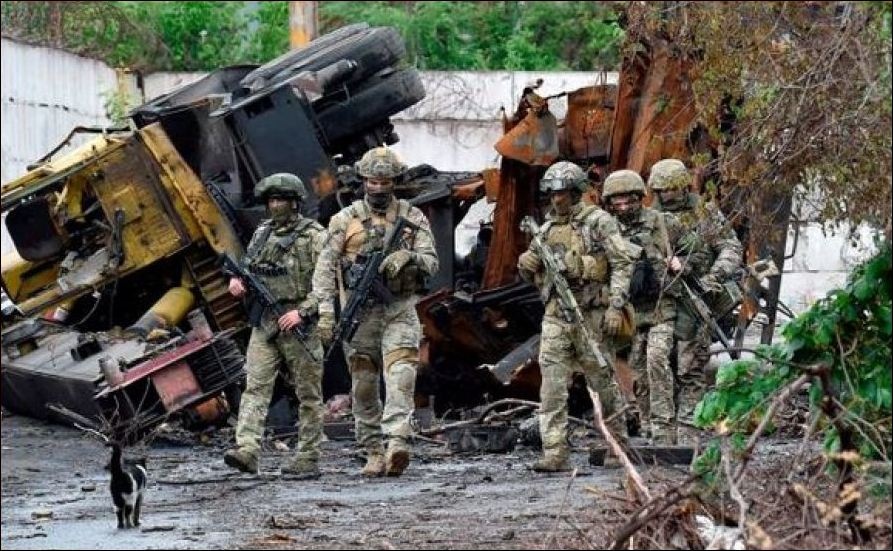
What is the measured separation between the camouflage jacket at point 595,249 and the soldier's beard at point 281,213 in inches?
57.4

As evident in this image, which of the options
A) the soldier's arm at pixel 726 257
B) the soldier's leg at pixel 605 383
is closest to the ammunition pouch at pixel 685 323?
the soldier's arm at pixel 726 257

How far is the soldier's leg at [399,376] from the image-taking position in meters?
12.9

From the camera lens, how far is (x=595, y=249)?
42.7 ft

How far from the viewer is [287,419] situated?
54.0 ft

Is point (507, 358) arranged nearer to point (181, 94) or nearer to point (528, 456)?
point (528, 456)

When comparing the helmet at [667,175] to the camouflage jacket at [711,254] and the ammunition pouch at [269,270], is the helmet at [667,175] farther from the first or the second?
the ammunition pouch at [269,270]

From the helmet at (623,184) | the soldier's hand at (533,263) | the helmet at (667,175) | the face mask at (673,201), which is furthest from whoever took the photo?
the face mask at (673,201)

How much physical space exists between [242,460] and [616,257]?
2529 millimetres

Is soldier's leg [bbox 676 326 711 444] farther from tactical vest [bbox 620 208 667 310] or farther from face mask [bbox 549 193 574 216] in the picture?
face mask [bbox 549 193 574 216]

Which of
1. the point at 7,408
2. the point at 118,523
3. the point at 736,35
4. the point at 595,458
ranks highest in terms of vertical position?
the point at 736,35

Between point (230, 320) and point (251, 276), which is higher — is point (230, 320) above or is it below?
below

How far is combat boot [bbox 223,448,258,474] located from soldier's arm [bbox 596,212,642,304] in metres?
2.35

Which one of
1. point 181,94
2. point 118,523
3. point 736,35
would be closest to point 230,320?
point 181,94

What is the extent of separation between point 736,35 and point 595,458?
4367 mm
